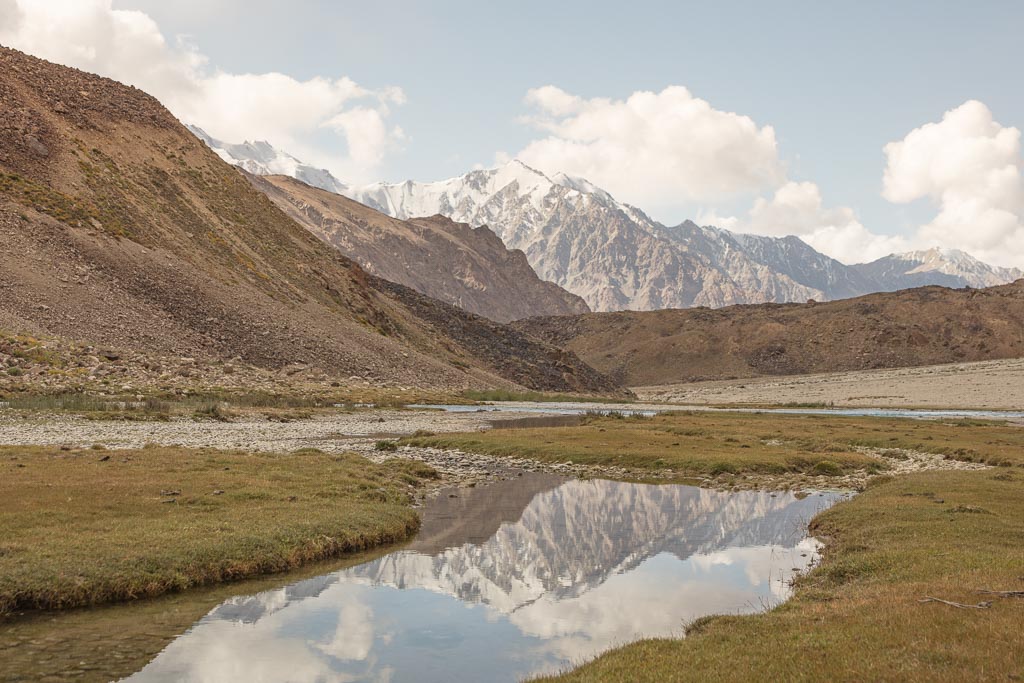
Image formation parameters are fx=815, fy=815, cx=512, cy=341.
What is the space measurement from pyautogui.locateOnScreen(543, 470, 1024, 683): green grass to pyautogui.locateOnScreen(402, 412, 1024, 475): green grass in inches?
990

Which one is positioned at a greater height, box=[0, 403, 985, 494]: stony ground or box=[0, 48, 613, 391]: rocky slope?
box=[0, 48, 613, 391]: rocky slope

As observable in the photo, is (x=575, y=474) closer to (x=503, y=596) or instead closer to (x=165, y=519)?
(x=503, y=596)

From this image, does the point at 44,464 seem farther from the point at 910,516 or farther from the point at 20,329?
the point at 20,329

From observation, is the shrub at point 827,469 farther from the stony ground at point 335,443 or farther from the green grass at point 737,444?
the stony ground at point 335,443

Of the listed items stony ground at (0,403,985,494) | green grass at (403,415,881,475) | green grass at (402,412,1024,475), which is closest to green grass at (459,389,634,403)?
green grass at (402,412,1024,475)

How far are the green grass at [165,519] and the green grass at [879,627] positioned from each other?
1264 centimetres

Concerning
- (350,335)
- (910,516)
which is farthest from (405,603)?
(350,335)

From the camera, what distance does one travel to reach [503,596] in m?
23.7

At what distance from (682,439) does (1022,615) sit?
167 feet

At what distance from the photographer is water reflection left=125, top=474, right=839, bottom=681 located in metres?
17.9

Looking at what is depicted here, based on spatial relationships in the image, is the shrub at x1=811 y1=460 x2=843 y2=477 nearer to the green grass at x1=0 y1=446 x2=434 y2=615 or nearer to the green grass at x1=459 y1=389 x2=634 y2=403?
the green grass at x1=0 y1=446 x2=434 y2=615

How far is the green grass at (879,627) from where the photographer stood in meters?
13.4

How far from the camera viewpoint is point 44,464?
Answer: 35.2 m

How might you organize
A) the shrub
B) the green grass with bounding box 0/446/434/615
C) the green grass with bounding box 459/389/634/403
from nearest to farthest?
the green grass with bounding box 0/446/434/615 → the shrub → the green grass with bounding box 459/389/634/403
